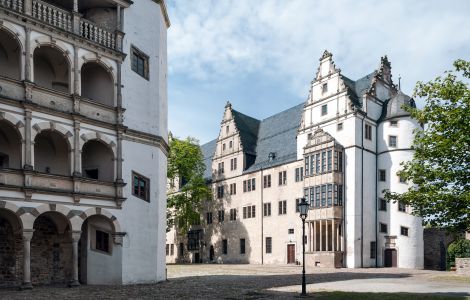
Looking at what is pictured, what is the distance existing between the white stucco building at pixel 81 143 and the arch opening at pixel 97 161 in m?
0.05

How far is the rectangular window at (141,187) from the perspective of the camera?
2447 centimetres

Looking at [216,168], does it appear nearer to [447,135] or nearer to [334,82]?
[334,82]

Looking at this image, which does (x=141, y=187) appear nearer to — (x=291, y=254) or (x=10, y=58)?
(x=10, y=58)

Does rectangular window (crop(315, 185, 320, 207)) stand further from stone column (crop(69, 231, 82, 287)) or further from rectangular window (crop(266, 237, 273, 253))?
stone column (crop(69, 231, 82, 287))

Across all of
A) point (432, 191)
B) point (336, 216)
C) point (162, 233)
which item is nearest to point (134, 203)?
point (162, 233)

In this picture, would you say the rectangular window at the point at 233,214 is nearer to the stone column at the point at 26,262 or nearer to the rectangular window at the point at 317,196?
the rectangular window at the point at 317,196

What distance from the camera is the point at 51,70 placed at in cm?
2420

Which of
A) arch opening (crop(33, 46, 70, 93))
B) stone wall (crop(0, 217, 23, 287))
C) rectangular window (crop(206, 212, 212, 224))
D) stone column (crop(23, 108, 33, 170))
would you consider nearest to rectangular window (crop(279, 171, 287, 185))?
rectangular window (crop(206, 212, 212, 224))

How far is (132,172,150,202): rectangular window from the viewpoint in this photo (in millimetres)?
24469

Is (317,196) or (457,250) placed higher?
(317,196)

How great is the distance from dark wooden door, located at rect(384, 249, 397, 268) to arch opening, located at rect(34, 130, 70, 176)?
105 feet

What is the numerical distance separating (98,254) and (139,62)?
10.1 meters

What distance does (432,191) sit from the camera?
1756cm

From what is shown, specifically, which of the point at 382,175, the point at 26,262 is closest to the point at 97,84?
the point at 26,262
